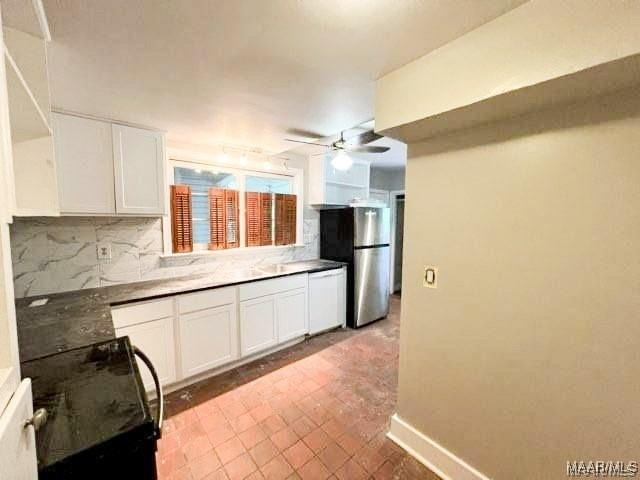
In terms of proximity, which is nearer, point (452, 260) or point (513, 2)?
point (513, 2)

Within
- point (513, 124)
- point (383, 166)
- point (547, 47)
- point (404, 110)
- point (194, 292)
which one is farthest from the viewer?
point (383, 166)

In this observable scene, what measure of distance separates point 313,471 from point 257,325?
1.30 m

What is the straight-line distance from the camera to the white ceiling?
3.22 ft

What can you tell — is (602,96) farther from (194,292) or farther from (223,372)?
(223,372)

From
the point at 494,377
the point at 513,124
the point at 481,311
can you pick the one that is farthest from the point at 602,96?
the point at 494,377

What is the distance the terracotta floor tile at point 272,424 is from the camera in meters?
1.76

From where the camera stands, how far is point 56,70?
137 centimetres

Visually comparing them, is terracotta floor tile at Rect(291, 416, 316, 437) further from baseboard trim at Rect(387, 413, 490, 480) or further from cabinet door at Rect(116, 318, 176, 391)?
cabinet door at Rect(116, 318, 176, 391)

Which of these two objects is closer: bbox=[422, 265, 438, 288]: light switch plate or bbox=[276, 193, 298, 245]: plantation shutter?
bbox=[422, 265, 438, 288]: light switch plate

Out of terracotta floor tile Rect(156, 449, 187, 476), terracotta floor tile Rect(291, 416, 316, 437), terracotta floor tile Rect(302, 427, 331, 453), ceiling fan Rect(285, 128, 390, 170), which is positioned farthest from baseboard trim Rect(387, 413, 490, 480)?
ceiling fan Rect(285, 128, 390, 170)

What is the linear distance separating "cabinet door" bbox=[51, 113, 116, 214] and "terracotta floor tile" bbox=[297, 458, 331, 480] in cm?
219

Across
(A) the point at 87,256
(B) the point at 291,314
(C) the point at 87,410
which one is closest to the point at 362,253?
(B) the point at 291,314

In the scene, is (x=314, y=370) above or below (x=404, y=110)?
below

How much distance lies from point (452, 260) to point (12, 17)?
211 centimetres
